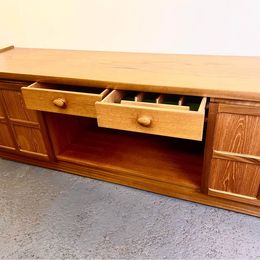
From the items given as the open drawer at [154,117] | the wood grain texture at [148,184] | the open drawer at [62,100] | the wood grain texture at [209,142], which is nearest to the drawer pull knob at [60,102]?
→ the open drawer at [62,100]

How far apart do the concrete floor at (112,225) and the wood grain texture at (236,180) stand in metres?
0.12

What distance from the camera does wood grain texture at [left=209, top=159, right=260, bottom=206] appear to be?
3.32ft

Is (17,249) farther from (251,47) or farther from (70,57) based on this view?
(251,47)

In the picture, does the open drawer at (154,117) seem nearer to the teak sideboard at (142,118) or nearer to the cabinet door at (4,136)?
the teak sideboard at (142,118)

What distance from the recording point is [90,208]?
48.3 inches

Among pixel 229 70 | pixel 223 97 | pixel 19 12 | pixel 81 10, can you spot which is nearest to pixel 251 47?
pixel 229 70

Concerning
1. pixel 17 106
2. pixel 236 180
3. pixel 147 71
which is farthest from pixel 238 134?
pixel 17 106

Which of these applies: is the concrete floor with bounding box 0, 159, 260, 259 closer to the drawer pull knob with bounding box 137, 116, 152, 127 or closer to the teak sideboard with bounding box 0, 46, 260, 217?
the teak sideboard with bounding box 0, 46, 260, 217

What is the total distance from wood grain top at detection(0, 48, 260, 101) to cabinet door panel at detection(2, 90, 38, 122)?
0.10 m

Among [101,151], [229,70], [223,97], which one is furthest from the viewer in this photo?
[101,151]

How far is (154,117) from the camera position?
3.04ft

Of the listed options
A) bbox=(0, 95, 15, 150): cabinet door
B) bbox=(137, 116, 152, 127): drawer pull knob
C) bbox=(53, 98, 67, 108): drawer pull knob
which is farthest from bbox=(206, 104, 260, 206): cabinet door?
bbox=(0, 95, 15, 150): cabinet door

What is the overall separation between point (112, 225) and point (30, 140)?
0.65m

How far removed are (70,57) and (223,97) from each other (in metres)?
0.85
